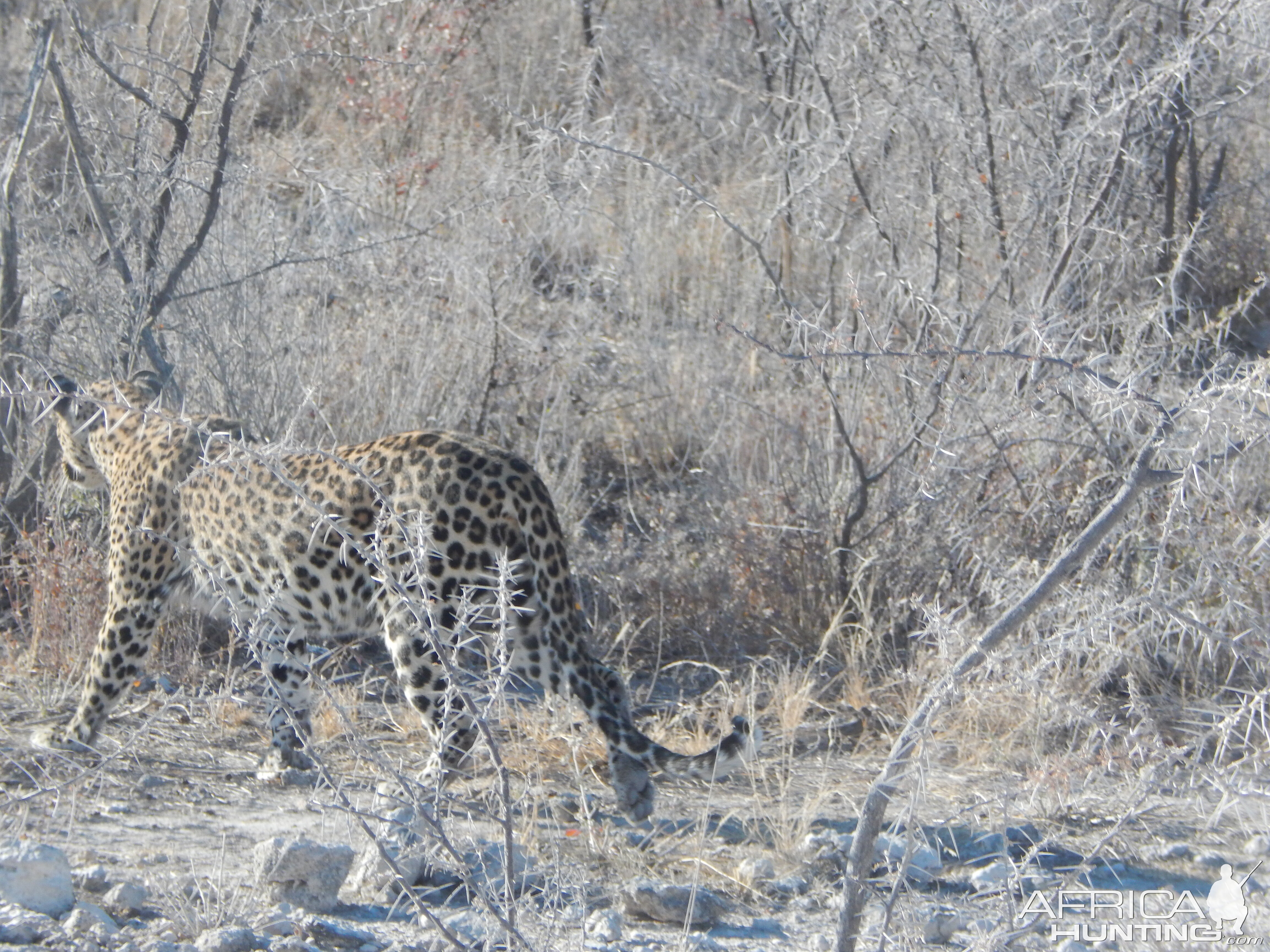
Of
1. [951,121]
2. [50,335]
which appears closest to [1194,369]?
[951,121]

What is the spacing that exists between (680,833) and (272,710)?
1.76 metres

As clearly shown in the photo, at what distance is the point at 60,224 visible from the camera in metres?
6.98

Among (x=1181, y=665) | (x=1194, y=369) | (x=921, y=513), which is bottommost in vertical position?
(x=1181, y=665)

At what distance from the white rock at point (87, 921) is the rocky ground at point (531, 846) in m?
0.02

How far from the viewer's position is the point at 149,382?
6250 mm

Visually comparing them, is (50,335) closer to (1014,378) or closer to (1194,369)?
(1014,378)

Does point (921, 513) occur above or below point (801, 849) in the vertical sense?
above

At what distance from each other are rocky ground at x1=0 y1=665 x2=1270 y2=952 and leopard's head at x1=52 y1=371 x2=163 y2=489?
3.05 feet

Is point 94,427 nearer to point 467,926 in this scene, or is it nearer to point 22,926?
point 22,926

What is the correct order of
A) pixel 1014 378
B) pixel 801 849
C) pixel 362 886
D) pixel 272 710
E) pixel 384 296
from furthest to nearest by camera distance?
pixel 384 296 → pixel 1014 378 → pixel 272 710 → pixel 801 849 → pixel 362 886

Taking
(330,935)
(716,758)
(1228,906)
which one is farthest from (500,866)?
(1228,906)

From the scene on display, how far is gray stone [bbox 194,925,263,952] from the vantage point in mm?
3516

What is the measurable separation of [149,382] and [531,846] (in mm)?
2946

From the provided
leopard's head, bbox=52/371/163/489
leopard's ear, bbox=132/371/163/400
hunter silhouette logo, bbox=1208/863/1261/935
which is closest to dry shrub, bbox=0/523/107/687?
leopard's head, bbox=52/371/163/489
